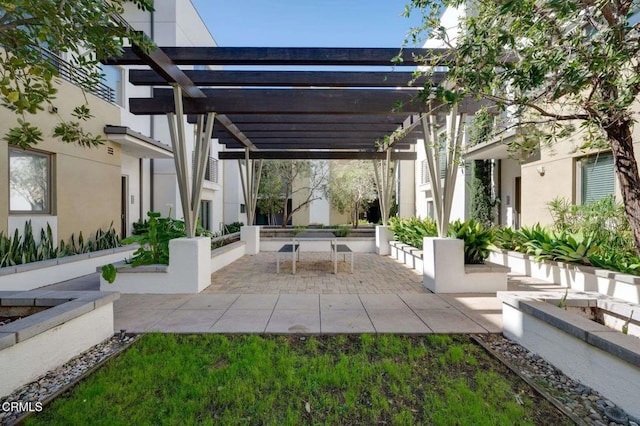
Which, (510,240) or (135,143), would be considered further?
(135,143)

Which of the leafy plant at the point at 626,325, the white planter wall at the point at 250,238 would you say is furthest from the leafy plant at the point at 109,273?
the leafy plant at the point at 626,325

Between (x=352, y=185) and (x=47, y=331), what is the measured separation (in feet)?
51.4

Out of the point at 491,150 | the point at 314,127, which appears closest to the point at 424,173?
the point at 491,150

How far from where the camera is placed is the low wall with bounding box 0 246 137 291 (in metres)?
5.45

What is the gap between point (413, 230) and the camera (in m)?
9.40

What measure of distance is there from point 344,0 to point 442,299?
6.35m

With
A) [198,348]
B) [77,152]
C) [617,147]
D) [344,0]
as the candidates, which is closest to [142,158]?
[77,152]

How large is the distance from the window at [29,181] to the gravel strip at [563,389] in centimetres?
895

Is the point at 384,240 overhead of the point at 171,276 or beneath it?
overhead

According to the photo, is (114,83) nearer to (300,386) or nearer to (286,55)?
(286,55)

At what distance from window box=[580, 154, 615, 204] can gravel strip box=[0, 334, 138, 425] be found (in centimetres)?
897

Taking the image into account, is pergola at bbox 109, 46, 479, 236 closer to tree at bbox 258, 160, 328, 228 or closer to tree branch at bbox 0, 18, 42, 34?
tree branch at bbox 0, 18, 42, 34

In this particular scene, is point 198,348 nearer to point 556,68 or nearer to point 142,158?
point 556,68

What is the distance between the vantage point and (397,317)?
4535 mm
